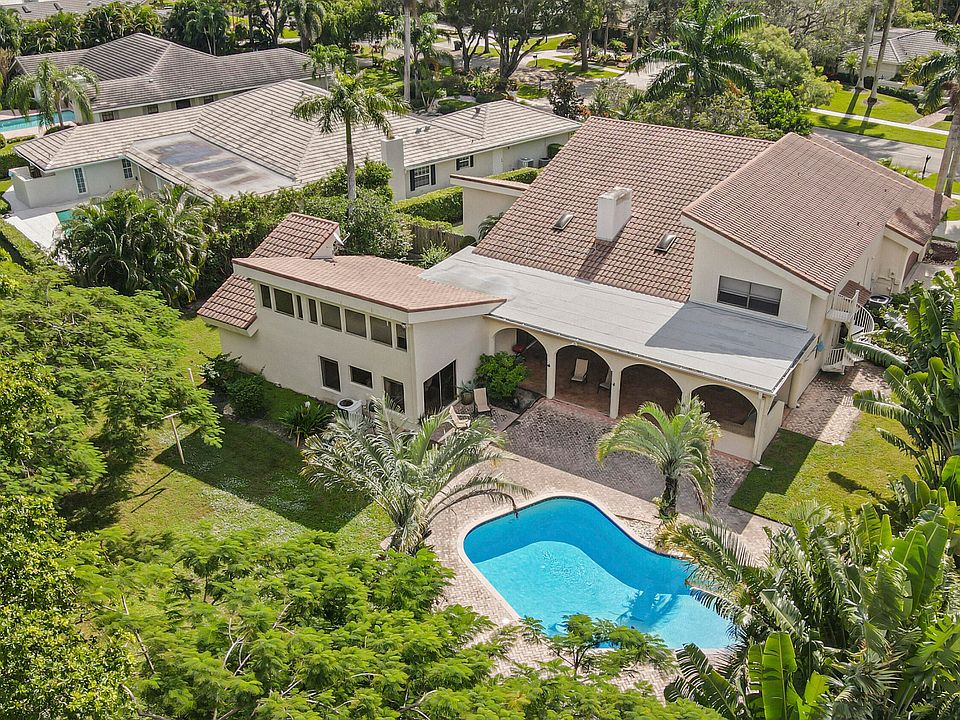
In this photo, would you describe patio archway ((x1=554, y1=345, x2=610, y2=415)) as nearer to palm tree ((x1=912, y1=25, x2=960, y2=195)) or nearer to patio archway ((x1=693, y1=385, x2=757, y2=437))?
patio archway ((x1=693, y1=385, x2=757, y2=437))

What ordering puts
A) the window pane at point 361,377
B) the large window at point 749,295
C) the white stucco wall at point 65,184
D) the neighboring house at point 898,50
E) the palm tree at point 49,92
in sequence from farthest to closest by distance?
the neighboring house at point 898,50
the palm tree at point 49,92
the white stucco wall at point 65,184
the large window at point 749,295
the window pane at point 361,377

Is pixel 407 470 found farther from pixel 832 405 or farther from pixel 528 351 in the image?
pixel 832 405

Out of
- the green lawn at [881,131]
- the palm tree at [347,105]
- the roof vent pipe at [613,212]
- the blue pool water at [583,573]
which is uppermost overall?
the palm tree at [347,105]

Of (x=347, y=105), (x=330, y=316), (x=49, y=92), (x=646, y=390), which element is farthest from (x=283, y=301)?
(x=49, y=92)

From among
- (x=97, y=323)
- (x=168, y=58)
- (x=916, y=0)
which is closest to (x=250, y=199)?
(x=97, y=323)

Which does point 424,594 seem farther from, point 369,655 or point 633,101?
point 633,101

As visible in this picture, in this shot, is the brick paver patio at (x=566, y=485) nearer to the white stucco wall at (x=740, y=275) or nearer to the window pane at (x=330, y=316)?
the white stucco wall at (x=740, y=275)

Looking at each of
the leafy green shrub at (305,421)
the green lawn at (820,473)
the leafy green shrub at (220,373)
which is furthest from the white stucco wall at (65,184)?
the green lawn at (820,473)
